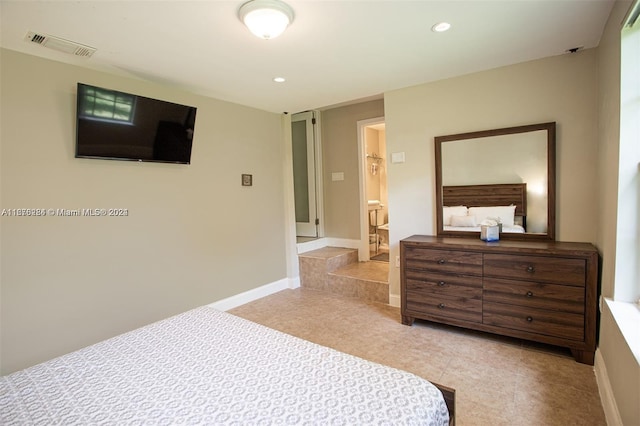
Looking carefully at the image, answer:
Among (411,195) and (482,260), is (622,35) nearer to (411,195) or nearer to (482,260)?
(482,260)

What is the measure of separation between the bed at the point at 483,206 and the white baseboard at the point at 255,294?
225 cm

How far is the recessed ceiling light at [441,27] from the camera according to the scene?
2.09 meters

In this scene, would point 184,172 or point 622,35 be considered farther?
point 184,172

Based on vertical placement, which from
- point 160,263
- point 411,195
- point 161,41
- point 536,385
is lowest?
point 536,385

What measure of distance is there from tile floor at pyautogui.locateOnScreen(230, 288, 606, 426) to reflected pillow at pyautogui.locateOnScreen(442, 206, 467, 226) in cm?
102

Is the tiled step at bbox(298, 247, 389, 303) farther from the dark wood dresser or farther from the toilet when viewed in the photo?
the toilet

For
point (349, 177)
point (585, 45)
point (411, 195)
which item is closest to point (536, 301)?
point (411, 195)

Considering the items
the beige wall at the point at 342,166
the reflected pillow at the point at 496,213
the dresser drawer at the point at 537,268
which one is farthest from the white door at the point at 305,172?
the dresser drawer at the point at 537,268

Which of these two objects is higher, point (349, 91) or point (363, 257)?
point (349, 91)

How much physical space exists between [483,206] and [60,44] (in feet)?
11.7

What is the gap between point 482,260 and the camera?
266 centimetres

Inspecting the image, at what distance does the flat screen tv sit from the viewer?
8.04 feet

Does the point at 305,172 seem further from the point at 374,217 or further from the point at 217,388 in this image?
the point at 217,388

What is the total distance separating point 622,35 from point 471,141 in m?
1.34
